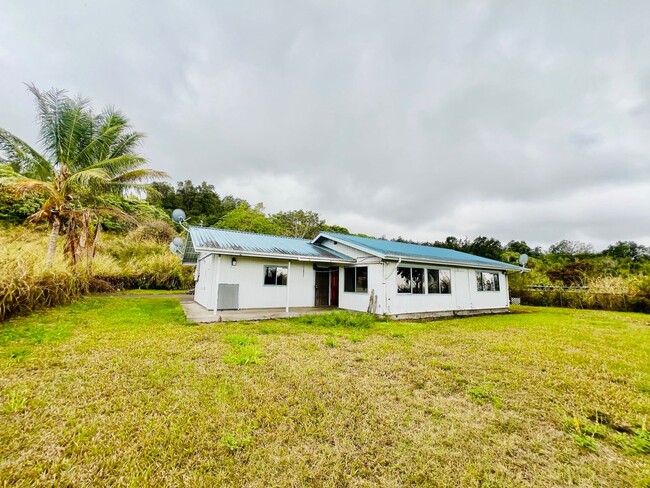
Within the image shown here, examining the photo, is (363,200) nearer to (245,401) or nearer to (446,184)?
(446,184)

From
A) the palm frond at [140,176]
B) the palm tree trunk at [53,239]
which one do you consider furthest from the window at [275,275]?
the palm tree trunk at [53,239]

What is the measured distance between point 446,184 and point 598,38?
9431 mm

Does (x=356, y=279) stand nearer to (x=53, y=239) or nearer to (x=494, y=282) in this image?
(x=494, y=282)

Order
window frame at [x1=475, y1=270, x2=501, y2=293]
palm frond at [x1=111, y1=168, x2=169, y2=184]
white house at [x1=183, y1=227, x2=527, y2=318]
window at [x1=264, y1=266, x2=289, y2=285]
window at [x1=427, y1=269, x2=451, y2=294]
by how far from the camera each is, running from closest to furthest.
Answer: white house at [x1=183, y1=227, x2=527, y2=318] < window at [x1=264, y1=266, x2=289, y2=285] < window at [x1=427, y1=269, x2=451, y2=294] < palm frond at [x1=111, y1=168, x2=169, y2=184] < window frame at [x1=475, y1=270, x2=501, y2=293]

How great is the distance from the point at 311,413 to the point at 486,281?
13959 millimetres

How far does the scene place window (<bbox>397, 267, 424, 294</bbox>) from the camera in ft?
35.4

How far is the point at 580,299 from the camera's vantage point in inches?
637

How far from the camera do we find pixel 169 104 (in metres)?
12.6

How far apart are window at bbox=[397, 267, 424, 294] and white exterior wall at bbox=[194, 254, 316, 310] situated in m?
4.00

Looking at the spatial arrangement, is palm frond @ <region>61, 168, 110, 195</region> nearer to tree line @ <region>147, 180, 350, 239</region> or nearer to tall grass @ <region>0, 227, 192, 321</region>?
tall grass @ <region>0, 227, 192, 321</region>

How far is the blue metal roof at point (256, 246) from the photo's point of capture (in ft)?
30.8

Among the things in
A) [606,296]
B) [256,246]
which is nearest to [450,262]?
[256,246]

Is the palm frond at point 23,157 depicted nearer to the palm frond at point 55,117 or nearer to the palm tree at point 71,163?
the palm tree at point 71,163

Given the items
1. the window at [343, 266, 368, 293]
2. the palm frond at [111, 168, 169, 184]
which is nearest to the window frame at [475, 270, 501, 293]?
the window at [343, 266, 368, 293]
